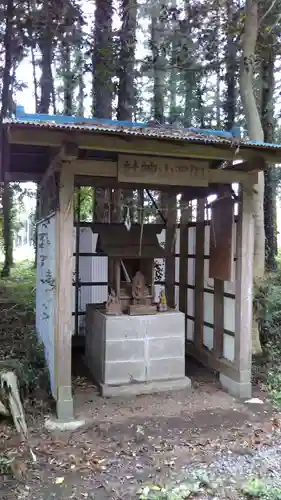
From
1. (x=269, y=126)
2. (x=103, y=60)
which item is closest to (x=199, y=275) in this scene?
(x=103, y=60)

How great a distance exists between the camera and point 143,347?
524 cm

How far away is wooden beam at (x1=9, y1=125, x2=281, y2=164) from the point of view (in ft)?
13.0

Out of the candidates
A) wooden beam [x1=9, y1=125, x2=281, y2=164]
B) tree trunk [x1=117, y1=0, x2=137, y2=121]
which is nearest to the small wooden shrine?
wooden beam [x1=9, y1=125, x2=281, y2=164]

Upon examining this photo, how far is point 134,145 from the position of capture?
4.23 m

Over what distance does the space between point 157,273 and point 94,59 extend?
476 centimetres

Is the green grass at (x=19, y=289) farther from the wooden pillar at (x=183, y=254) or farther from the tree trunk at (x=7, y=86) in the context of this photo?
the wooden pillar at (x=183, y=254)

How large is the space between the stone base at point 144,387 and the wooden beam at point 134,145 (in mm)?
2801

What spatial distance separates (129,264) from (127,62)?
15.4 ft

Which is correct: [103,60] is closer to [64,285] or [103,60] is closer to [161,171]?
[161,171]

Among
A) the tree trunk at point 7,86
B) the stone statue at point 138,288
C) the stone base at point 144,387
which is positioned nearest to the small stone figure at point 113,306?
the stone statue at point 138,288

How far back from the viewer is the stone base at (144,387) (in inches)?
198

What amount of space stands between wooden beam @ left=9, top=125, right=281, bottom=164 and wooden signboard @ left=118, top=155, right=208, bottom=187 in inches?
9.3

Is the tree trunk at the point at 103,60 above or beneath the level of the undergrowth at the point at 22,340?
above

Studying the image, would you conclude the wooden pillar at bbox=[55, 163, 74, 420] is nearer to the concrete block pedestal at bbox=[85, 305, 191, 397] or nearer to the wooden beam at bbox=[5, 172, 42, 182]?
the concrete block pedestal at bbox=[85, 305, 191, 397]
